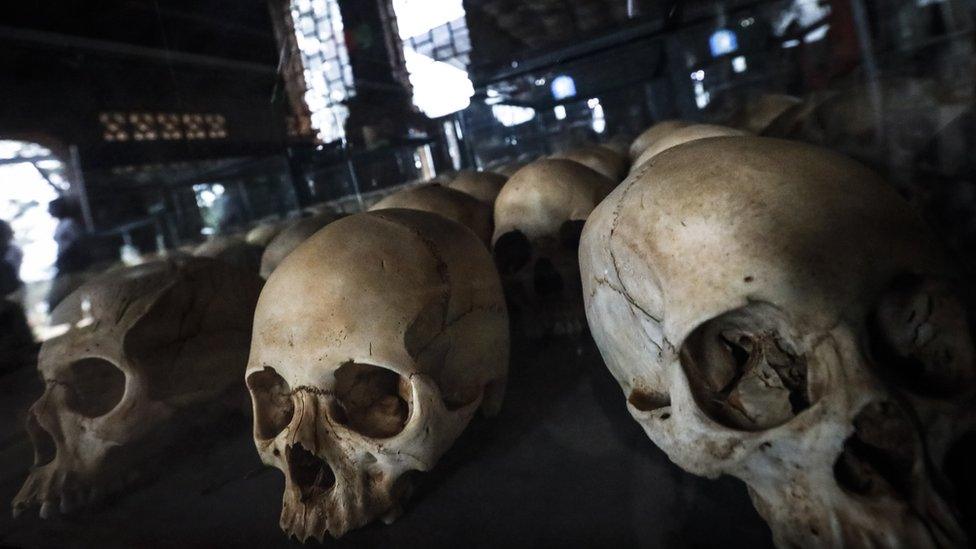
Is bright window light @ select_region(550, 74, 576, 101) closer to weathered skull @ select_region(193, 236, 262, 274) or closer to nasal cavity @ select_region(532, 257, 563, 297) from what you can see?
nasal cavity @ select_region(532, 257, 563, 297)

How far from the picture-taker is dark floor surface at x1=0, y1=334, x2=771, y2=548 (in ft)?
2.44

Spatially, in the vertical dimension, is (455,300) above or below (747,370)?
above

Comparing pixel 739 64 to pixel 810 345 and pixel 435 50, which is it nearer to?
pixel 435 50

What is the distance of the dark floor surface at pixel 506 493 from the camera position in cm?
74

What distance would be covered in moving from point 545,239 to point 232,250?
40.4 inches

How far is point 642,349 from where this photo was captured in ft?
2.82

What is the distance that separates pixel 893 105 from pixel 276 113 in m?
1.69

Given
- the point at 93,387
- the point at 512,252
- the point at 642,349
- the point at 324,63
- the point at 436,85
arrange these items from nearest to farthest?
the point at 642,349, the point at 93,387, the point at 512,252, the point at 324,63, the point at 436,85

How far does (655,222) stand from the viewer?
0.77 meters

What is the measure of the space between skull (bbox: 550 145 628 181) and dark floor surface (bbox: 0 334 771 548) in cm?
71

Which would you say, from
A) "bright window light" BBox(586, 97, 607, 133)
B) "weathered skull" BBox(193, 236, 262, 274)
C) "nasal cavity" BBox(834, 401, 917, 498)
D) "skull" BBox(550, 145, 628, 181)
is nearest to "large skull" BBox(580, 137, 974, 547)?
"nasal cavity" BBox(834, 401, 917, 498)

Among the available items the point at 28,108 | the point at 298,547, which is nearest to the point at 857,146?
the point at 298,547

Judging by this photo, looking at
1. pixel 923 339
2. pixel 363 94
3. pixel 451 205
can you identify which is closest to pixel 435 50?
pixel 363 94

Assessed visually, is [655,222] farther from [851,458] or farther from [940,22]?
[940,22]
